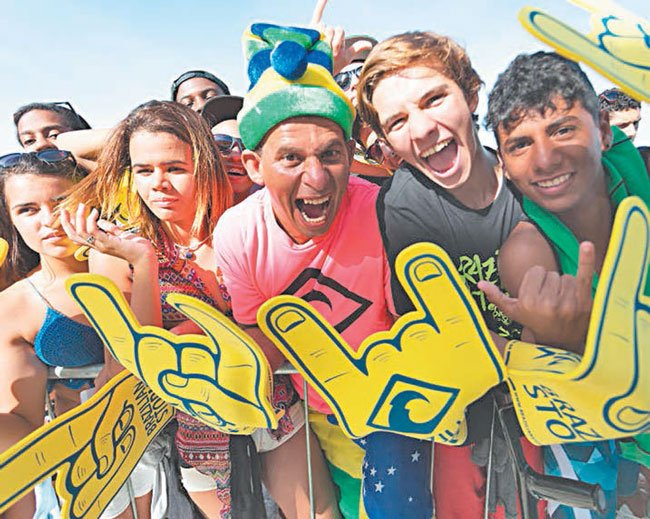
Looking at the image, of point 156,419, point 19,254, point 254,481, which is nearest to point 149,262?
point 156,419

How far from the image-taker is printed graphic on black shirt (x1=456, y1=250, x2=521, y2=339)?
3.45 feet

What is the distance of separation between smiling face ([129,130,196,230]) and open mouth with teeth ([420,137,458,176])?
0.59m

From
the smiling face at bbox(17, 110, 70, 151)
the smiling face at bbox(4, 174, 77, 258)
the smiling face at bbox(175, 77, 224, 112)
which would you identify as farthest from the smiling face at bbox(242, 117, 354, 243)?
the smiling face at bbox(17, 110, 70, 151)

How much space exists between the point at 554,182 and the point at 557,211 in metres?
0.06

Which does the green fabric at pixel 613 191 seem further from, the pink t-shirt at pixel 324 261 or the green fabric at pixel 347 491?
the green fabric at pixel 347 491

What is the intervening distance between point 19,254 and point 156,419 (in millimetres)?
712

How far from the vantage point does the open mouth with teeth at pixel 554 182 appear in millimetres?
966

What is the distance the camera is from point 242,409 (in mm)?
1244

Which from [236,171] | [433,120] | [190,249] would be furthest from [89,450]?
[433,120]

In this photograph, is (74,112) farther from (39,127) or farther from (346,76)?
(346,76)

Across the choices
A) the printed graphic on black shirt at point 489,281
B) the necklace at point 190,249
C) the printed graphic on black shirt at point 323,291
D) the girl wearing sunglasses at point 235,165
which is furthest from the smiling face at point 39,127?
the printed graphic on black shirt at point 489,281

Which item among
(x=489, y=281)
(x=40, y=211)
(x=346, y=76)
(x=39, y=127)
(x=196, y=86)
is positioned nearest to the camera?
(x=489, y=281)

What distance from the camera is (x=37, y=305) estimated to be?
1.43m

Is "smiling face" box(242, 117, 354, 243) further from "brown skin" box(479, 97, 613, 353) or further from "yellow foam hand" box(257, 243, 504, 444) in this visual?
"brown skin" box(479, 97, 613, 353)
